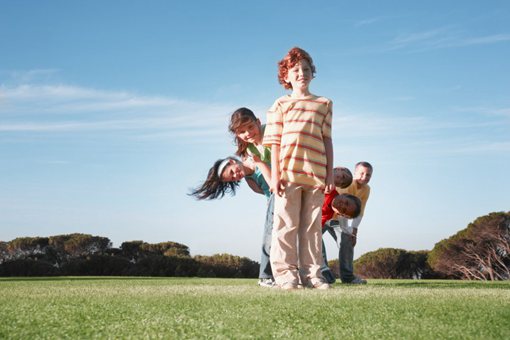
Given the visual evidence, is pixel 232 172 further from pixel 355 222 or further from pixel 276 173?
pixel 355 222

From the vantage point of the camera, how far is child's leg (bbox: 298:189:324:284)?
4.91 metres

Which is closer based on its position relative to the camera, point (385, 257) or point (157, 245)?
point (157, 245)

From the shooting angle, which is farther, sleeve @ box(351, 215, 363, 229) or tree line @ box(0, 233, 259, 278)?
tree line @ box(0, 233, 259, 278)

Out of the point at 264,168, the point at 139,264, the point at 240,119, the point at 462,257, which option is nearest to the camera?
the point at 264,168

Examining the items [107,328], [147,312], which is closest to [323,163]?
[147,312]

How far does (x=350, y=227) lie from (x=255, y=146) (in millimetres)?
1709

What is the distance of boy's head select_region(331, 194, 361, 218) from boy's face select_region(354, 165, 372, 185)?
65cm

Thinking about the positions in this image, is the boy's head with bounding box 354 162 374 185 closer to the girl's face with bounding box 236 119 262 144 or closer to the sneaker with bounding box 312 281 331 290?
the girl's face with bounding box 236 119 262 144

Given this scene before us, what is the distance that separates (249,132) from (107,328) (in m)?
3.44

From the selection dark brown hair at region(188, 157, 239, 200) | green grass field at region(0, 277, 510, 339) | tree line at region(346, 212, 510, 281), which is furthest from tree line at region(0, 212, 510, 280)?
green grass field at region(0, 277, 510, 339)

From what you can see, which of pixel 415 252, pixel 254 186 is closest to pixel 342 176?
pixel 254 186

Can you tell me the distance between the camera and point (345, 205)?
5809 mm

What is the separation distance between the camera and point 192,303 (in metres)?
3.48

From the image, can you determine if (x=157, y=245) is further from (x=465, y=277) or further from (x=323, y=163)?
(x=323, y=163)
